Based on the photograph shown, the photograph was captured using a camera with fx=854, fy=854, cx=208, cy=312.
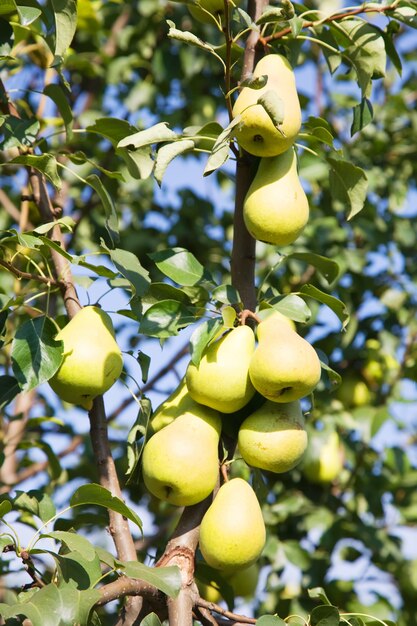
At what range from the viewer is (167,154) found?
1.12 m

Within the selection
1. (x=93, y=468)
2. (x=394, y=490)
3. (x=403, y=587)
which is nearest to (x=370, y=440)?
(x=394, y=490)

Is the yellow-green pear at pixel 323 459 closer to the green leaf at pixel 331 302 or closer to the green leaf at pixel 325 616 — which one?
the green leaf at pixel 331 302

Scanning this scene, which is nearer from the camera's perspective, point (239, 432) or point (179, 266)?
point (239, 432)

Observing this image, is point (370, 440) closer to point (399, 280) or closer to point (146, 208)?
point (399, 280)

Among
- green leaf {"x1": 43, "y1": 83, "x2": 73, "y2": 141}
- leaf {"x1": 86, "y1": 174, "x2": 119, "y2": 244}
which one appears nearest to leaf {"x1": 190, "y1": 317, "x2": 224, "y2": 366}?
leaf {"x1": 86, "y1": 174, "x2": 119, "y2": 244}

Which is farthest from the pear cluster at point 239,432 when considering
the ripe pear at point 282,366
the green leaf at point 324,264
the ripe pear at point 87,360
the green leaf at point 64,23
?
the green leaf at point 64,23

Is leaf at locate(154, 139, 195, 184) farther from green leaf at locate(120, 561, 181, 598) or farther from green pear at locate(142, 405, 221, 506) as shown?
green leaf at locate(120, 561, 181, 598)

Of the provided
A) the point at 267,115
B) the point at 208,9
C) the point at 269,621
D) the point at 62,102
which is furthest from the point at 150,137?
the point at 269,621

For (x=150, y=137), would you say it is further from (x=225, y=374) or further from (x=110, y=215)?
(x=225, y=374)

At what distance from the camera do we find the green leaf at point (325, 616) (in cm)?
107

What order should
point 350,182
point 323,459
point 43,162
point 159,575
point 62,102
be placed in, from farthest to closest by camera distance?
point 323,459 < point 62,102 < point 350,182 < point 43,162 < point 159,575

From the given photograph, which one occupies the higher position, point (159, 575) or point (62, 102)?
point (62, 102)

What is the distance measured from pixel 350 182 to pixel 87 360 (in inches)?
19.2

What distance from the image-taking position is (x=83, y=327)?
3.81 feet
